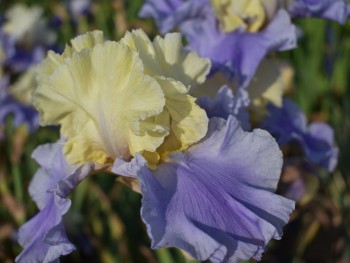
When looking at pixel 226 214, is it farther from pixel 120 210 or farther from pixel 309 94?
pixel 309 94

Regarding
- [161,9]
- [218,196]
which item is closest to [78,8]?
[161,9]

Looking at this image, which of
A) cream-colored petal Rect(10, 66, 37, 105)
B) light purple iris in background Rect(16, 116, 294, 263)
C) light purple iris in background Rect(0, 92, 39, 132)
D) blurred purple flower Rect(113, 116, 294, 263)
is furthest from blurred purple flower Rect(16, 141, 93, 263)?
cream-colored petal Rect(10, 66, 37, 105)

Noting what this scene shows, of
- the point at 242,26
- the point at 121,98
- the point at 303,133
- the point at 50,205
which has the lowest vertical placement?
the point at 303,133

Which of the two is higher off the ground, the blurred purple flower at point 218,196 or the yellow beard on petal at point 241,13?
the yellow beard on petal at point 241,13

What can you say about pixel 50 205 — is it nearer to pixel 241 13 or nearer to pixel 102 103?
pixel 102 103

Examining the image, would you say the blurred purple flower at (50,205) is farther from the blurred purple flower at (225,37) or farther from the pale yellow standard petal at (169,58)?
the blurred purple flower at (225,37)

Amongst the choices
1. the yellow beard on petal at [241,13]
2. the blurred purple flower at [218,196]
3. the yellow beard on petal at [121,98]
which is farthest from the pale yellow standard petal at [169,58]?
the yellow beard on petal at [241,13]

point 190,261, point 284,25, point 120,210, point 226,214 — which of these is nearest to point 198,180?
point 226,214
